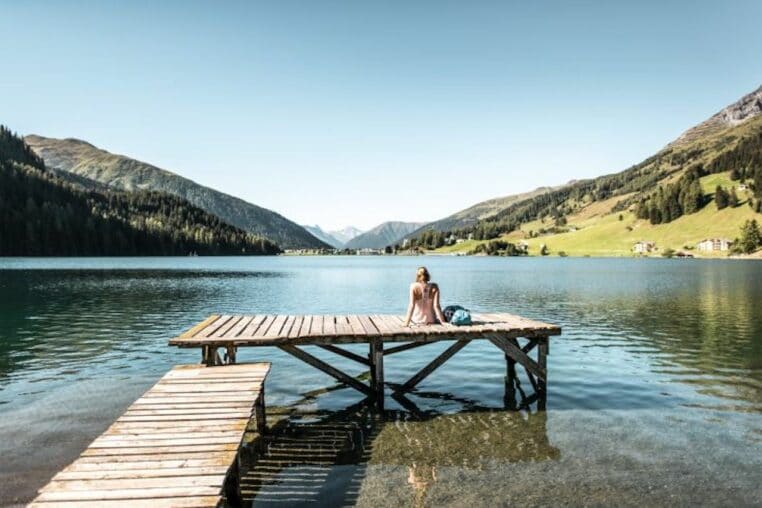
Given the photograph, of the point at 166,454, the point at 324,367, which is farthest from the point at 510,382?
the point at 166,454

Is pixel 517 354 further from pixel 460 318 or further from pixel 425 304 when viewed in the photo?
pixel 425 304

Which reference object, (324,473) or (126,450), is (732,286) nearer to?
(324,473)

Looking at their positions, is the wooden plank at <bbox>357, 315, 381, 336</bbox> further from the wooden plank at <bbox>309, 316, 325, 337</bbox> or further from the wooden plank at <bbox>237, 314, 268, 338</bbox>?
the wooden plank at <bbox>237, 314, 268, 338</bbox>

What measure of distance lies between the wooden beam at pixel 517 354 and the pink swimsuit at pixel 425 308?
2.50 metres

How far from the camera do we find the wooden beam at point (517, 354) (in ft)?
65.8

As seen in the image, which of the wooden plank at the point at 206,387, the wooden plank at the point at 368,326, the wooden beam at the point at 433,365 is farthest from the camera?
the wooden beam at the point at 433,365

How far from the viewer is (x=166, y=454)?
9.94 metres

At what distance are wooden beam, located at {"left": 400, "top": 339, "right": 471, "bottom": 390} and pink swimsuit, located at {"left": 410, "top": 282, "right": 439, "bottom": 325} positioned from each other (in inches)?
69.6

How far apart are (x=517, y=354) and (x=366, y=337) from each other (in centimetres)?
611

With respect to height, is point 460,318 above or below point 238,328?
above

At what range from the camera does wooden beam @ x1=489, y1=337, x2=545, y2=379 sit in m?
20.0

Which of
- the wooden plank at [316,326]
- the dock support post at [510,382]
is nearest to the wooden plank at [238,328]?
the wooden plank at [316,326]

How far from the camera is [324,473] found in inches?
536

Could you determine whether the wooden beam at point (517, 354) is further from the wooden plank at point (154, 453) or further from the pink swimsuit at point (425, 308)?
the wooden plank at point (154, 453)
